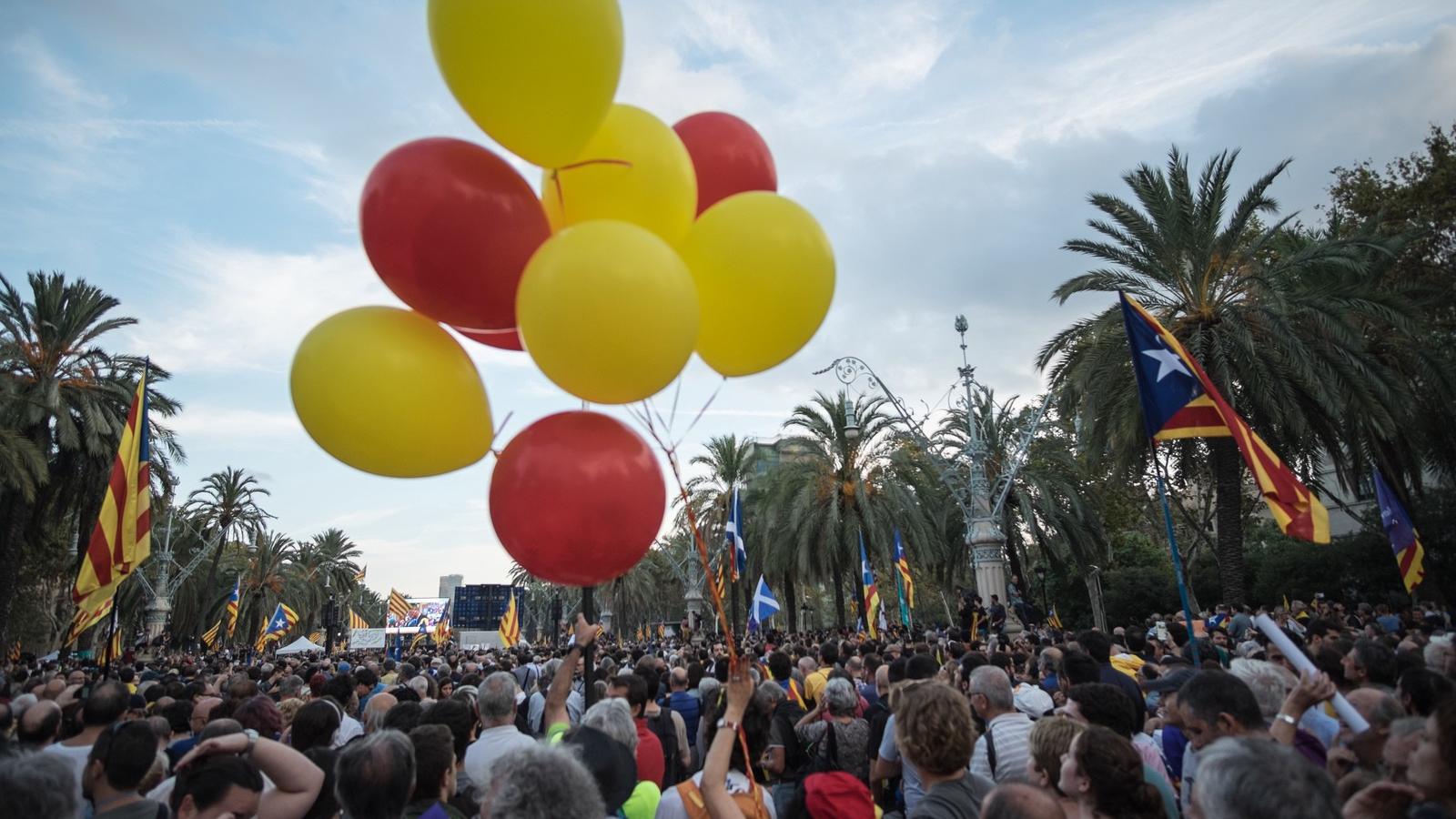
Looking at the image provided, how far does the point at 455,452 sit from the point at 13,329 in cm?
2446

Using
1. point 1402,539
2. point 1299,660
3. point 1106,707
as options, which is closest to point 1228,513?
point 1402,539

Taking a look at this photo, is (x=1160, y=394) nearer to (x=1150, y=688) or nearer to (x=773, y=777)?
(x=1150, y=688)

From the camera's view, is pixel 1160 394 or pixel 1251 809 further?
pixel 1160 394

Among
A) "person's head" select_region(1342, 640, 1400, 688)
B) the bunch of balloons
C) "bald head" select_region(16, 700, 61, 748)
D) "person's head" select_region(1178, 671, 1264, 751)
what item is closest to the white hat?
"person's head" select_region(1342, 640, 1400, 688)

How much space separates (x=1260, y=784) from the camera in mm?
2078

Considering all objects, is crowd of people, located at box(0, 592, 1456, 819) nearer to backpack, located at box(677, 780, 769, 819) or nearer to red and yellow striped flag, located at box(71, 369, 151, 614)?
backpack, located at box(677, 780, 769, 819)

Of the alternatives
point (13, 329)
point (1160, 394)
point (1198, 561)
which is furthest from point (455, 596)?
point (1160, 394)

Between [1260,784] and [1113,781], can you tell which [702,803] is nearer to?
[1113,781]

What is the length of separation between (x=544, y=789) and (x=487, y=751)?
86.5 inches

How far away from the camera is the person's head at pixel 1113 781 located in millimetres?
2686

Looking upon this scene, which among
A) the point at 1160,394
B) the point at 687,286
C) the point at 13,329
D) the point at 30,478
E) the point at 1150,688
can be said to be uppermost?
the point at 13,329

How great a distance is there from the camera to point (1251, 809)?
2070 mm

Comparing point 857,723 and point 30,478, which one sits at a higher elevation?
point 30,478

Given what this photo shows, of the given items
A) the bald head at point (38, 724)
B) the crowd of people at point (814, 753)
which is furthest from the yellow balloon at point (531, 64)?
the bald head at point (38, 724)
